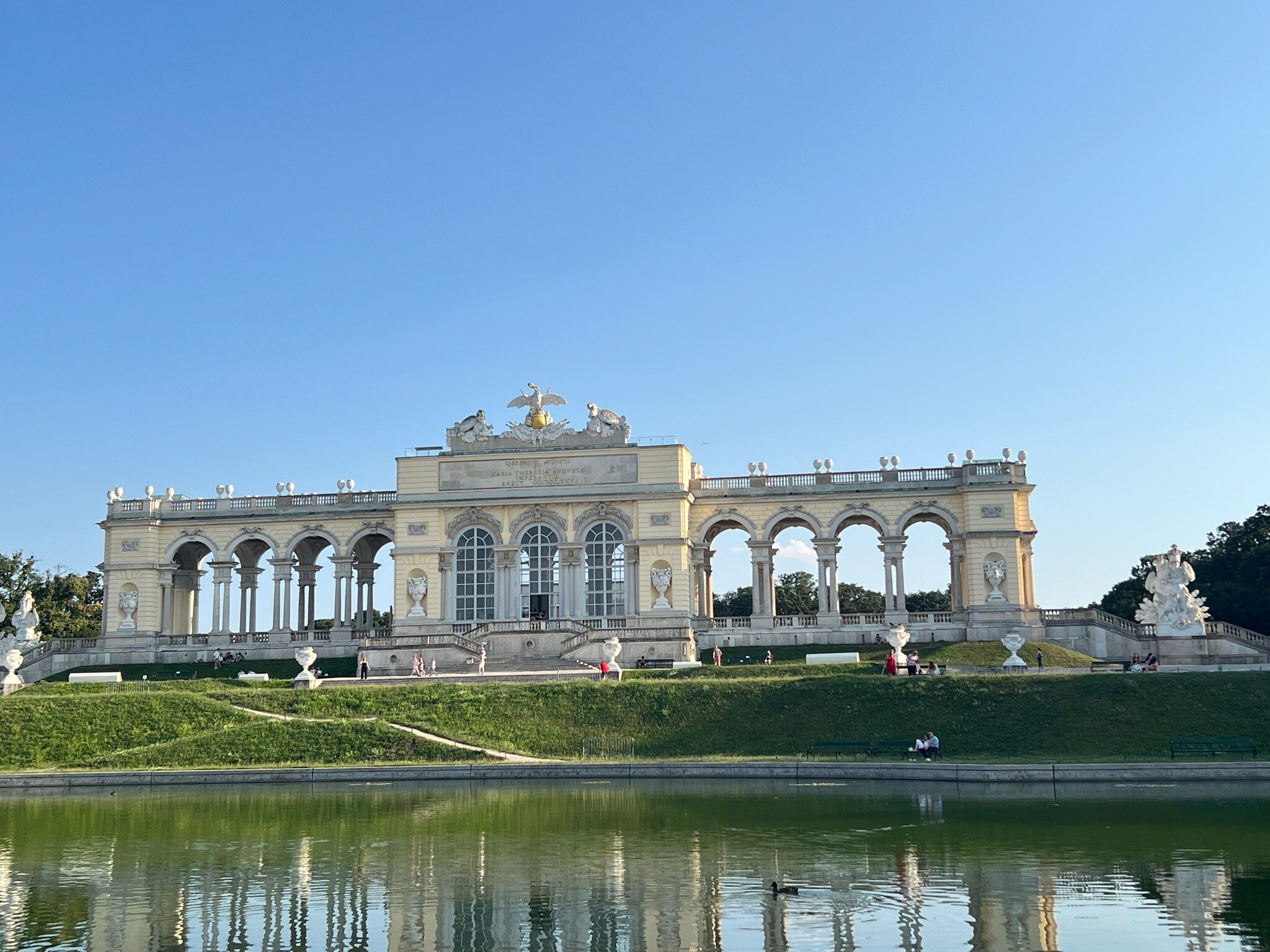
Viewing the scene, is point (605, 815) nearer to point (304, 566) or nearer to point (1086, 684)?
point (1086, 684)

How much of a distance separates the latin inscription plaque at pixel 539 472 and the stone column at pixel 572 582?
3.15 m

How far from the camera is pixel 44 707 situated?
4391 cm

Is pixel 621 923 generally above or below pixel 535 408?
below

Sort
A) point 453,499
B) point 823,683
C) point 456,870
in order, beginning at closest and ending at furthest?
point 456,870 → point 823,683 → point 453,499

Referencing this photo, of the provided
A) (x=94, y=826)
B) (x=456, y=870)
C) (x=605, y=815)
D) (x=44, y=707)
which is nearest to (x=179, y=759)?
(x=44, y=707)

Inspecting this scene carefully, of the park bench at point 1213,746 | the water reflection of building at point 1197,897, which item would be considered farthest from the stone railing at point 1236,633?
the water reflection of building at point 1197,897

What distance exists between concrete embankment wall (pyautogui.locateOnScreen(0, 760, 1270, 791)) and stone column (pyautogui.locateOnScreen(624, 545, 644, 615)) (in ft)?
87.4

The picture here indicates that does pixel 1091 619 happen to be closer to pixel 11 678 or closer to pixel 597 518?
pixel 597 518

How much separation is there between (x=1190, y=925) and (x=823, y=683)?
26881 millimetres

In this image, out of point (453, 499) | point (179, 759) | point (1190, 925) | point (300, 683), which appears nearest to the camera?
point (1190, 925)

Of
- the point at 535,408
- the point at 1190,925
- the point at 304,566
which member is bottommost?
the point at 1190,925

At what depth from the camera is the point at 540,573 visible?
2474 inches

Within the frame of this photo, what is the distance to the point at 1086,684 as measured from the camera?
40.9m

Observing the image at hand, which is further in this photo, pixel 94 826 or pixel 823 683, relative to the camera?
pixel 823 683
